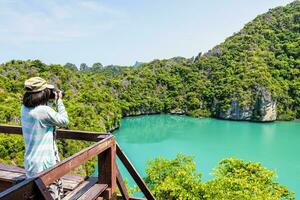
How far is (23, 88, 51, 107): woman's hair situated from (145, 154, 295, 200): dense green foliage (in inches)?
433

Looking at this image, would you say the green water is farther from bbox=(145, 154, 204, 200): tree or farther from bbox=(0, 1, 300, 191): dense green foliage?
bbox=(145, 154, 204, 200): tree

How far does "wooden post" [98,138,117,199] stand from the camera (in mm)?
3168

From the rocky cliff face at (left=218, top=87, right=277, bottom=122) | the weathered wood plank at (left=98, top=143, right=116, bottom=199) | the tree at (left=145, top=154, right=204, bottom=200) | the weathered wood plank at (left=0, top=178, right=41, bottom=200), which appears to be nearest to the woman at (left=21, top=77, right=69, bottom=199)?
the weathered wood plank at (left=98, top=143, right=116, bottom=199)

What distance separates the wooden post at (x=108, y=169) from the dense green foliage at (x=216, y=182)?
33.3 ft

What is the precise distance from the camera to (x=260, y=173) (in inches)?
647

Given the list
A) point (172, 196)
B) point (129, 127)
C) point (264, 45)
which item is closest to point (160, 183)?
point (172, 196)

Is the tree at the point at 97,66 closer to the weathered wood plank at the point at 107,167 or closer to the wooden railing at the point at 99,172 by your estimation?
the wooden railing at the point at 99,172

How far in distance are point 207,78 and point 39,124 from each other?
83.3m

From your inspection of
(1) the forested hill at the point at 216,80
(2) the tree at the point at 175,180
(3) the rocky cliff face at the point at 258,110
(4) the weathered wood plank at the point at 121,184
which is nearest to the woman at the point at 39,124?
(4) the weathered wood plank at the point at 121,184

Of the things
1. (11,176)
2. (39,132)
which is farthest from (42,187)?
(11,176)

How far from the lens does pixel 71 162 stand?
2404mm

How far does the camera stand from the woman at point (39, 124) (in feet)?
9.04

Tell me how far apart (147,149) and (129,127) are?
62.9 ft

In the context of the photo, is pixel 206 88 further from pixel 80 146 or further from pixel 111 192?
pixel 111 192
